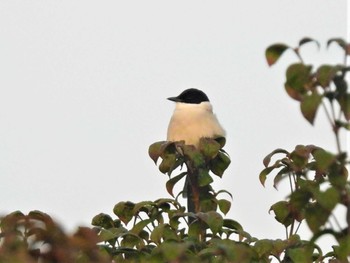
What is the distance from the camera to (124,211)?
614 cm

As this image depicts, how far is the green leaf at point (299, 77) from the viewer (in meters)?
2.65

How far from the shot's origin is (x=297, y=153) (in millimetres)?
5473

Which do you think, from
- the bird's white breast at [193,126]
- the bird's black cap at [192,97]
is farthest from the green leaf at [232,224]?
the bird's black cap at [192,97]

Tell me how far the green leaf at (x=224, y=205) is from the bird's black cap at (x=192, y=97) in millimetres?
5520

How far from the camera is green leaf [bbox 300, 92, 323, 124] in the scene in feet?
8.25

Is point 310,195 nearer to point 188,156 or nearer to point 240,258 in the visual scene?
point 240,258

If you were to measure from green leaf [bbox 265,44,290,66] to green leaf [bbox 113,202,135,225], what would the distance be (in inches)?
134

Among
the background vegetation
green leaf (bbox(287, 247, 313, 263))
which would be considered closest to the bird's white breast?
the background vegetation

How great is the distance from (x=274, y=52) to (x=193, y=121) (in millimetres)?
8001

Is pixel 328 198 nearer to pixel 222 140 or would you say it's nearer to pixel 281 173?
pixel 281 173

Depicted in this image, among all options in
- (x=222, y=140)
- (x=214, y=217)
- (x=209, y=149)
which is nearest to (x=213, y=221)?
(x=214, y=217)

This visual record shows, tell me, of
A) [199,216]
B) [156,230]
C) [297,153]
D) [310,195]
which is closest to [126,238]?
[156,230]

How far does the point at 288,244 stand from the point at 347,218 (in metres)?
2.75

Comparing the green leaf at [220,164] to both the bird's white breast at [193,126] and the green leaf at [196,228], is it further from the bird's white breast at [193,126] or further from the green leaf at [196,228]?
the bird's white breast at [193,126]
